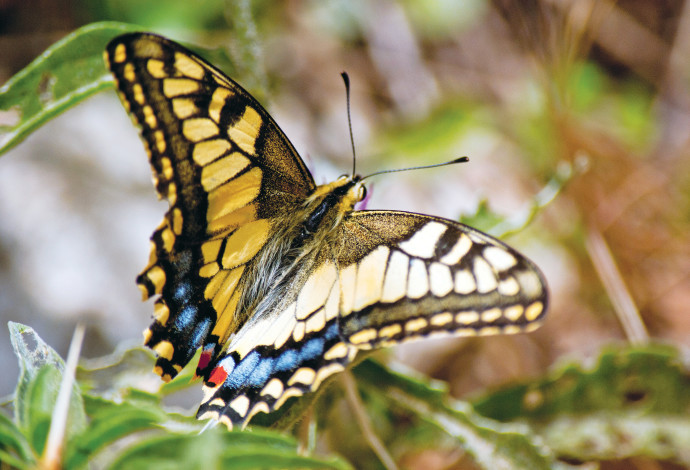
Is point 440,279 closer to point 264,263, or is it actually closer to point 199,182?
point 264,263

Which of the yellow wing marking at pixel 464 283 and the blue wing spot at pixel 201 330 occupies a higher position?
the blue wing spot at pixel 201 330

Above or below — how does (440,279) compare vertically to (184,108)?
below

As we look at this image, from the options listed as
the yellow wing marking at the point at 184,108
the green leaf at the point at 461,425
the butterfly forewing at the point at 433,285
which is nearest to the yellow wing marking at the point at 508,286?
the butterfly forewing at the point at 433,285

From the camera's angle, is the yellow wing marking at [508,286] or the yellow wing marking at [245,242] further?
the yellow wing marking at [245,242]

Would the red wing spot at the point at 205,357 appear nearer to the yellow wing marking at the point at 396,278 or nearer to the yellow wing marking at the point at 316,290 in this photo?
the yellow wing marking at the point at 316,290

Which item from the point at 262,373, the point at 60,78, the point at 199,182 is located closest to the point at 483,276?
the point at 262,373

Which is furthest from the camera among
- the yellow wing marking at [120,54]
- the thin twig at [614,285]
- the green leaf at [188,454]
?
the thin twig at [614,285]

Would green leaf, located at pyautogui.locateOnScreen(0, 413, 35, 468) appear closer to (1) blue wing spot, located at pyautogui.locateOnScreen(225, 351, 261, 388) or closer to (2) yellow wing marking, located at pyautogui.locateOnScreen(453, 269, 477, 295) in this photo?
(1) blue wing spot, located at pyautogui.locateOnScreen(225, 351, 261, 388)

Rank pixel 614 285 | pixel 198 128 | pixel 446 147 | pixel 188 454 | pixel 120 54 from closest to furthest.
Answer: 1. pixel 188 454
2. pixel 120 54
3. pixel 198 128
4. pixel 614 285
5. pixel 446 147
